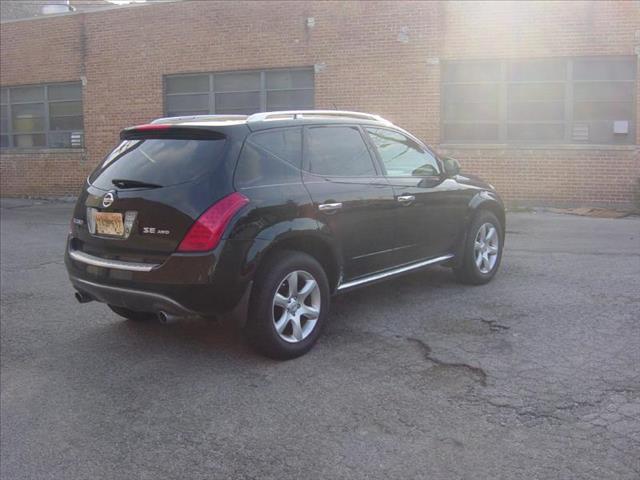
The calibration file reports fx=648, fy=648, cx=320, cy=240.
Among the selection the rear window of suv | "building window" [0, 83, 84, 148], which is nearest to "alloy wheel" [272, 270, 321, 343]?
the rear window of suv

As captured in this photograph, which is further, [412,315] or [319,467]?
[412,315]

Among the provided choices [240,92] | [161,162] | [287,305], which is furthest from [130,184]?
[240,92]

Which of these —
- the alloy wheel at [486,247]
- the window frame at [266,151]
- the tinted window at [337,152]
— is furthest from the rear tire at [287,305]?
the alloy wheel at [486,247]

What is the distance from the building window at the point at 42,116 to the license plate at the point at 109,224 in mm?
12925

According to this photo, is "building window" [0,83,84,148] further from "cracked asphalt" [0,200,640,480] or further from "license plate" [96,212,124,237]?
"license plate" [96,212,124,237]

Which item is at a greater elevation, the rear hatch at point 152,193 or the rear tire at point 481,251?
the rear hatch at point 152,193

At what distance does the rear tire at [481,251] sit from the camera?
20.2 feet

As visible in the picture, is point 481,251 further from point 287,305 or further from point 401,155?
point 287,305

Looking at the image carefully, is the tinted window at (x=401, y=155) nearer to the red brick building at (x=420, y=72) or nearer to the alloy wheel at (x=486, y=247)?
A: the alloy wheel at (x=486, y=247)

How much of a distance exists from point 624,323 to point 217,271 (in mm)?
3174

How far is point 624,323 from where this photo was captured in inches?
197

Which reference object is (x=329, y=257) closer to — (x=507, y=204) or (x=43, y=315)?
(x=43, y=315)

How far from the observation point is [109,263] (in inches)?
170

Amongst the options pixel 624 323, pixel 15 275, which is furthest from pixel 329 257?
pixel 15 275
